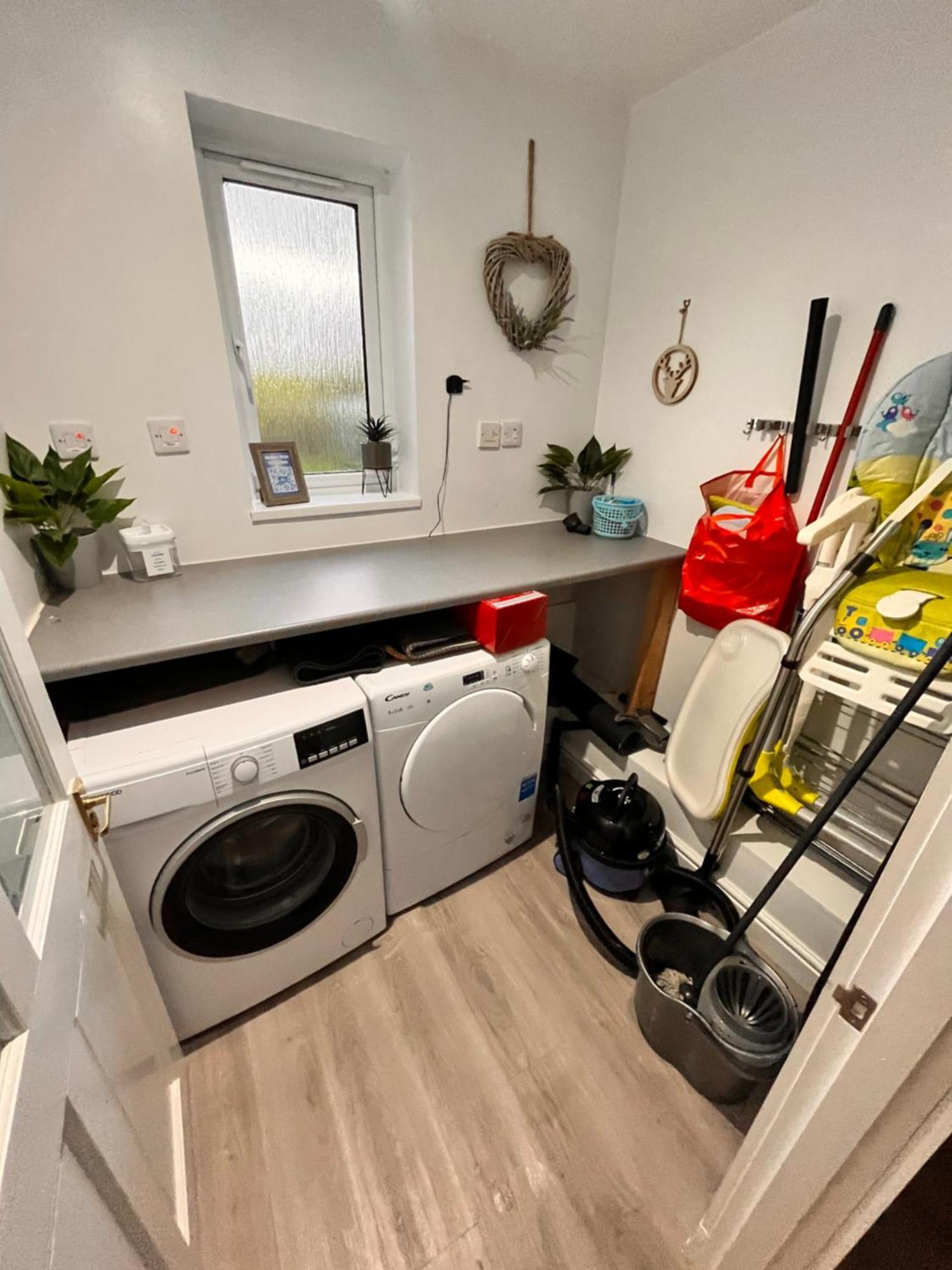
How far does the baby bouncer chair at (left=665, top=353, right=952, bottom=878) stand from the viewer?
1.03 meters

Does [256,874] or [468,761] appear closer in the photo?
[256,874]

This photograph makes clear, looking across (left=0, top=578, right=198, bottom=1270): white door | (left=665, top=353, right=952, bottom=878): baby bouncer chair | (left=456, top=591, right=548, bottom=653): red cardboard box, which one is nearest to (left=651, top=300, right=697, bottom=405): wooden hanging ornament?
(left=665, top=353, right=952, bottom=878): baby bouncer chair

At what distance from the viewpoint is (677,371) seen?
1.73 meters

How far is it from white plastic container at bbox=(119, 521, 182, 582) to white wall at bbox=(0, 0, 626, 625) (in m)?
0.09

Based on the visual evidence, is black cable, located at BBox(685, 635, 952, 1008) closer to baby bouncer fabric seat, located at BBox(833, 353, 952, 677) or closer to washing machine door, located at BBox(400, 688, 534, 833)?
baby bouncer fabric seat, located at BBox(833, 353, 952, 677)

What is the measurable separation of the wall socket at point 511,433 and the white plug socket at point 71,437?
1279 mm

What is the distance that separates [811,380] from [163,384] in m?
1.75

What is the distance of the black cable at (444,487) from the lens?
1773 millimetres

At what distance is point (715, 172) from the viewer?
4.91 ft

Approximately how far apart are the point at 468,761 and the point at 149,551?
105cm

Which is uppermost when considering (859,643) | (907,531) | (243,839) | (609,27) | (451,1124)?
(609,27)

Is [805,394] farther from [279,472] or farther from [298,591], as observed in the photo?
[279,472]

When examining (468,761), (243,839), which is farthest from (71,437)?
(468,761)

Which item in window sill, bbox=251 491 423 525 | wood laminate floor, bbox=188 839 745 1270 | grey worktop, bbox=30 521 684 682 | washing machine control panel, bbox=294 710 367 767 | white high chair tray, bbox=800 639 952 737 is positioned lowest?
wood laminate floor, bbox=188 839 745 1270
